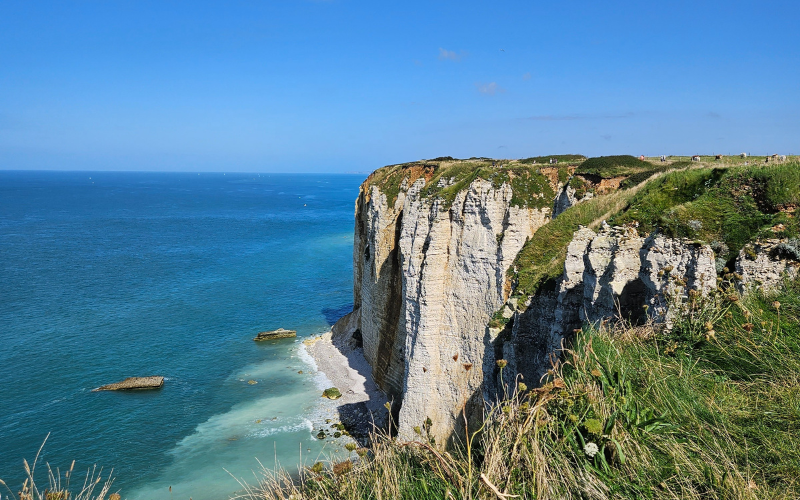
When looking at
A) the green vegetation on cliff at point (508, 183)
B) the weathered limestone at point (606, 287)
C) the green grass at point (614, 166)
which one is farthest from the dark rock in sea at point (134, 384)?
the green grass at point (614, 166)

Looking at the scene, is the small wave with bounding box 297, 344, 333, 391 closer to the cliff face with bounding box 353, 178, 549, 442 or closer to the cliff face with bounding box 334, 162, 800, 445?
the cliff face with bounding box 334, 162, 800, 445

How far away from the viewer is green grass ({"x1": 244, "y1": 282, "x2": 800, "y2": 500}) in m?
5.30

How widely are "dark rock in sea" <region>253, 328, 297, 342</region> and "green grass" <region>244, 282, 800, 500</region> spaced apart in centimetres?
4166

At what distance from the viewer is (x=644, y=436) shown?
5844 mm

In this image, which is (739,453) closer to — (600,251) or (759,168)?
(600,251)

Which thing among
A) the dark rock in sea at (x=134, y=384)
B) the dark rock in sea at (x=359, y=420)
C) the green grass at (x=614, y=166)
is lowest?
the dark rock in sea at (x=359, y=420)

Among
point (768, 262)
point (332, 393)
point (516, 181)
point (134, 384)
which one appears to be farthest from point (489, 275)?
point (134, 384)

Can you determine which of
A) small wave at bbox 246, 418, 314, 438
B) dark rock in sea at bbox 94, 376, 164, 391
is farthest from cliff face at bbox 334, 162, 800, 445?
dark rock in sea at bbox 94, 376, 164, 391

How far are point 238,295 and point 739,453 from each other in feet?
195

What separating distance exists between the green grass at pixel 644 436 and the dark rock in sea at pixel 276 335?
4166 cm

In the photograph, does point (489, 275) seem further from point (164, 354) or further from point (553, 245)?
point (164, 354)

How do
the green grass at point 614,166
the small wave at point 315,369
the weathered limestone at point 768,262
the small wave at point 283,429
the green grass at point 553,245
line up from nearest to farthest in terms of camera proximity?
the weathered limestone at point 768,262, the green grass at point 553,245, the green grass at point 614,166, the small wave at point 283,429, the small wave at point 315,369

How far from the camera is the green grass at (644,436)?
530 cm

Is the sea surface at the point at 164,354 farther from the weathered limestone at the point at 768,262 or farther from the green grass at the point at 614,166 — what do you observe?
the green grass at the point at 614,166
